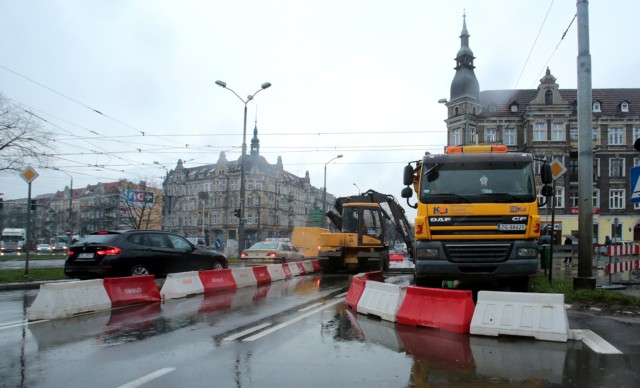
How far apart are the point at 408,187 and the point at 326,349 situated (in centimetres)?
552

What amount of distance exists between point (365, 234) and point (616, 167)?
1737 inches

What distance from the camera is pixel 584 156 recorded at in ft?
36.2

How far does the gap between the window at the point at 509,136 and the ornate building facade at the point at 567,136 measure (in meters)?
0.10

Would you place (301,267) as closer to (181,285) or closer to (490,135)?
(181,285)

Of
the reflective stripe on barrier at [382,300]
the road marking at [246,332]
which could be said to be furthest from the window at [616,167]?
the road marking at [246,332]

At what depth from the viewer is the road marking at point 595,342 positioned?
6.09m

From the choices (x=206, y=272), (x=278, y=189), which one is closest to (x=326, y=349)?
(x=206, y=272)

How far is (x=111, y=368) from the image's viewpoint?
5.21 meters

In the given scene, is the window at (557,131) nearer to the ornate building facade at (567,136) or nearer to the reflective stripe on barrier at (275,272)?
the ornate building facade at (567,136)

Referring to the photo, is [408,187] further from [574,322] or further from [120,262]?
[120,262]

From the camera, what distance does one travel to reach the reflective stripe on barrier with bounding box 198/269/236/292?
41.4 ft

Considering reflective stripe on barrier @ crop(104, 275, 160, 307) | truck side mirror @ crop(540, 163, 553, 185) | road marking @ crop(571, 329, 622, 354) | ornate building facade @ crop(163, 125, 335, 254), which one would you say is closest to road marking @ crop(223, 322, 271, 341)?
reflective stripe on barrier @ crop(104, 275, 160, 307)

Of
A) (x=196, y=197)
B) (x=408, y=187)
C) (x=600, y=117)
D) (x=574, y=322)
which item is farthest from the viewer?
(x=196, y=197)

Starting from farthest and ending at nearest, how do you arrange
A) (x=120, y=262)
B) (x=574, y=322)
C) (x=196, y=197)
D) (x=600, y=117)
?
(x=196, y=197), (x=600, y=117), (x=120, y=262), (x=574, y=322)
